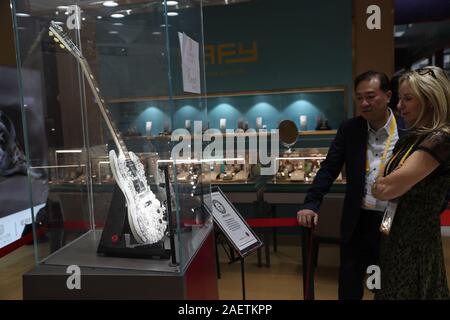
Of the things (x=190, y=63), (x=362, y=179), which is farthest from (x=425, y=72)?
(x=190, y=63)

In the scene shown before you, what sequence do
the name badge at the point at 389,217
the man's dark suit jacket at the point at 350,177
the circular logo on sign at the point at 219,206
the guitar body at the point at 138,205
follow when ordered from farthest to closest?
the circular logo on sign at the point at 219,206
the man's dark suit jacket at the point at 350,177
the guitar body at the point at 138,205
the name badge at the point at 389,217

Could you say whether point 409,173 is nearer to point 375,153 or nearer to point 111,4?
point 375,153

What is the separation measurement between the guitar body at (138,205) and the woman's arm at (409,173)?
963 millimetres

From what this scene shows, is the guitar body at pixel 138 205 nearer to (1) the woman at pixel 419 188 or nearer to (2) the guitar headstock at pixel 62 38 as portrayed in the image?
(2) the guitar headstock at pixel 62 38

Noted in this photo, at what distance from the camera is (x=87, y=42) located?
197 cm

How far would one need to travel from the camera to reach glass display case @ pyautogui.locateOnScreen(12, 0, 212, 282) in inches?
68.4

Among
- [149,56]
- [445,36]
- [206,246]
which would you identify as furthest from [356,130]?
[445,36]

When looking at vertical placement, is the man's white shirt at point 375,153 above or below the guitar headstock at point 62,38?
below

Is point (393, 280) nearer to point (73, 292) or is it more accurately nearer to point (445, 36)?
point (73, 292)

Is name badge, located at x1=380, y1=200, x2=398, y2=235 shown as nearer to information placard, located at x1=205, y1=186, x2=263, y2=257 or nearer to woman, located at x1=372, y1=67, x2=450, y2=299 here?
woman, located at x1=372, y1=67, x2=450, y2=299

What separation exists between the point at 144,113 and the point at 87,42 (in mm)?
500

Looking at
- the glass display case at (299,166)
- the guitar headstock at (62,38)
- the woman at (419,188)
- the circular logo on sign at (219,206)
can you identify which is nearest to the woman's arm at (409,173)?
the woman at (419,188)

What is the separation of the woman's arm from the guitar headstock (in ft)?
Answer: 4.94

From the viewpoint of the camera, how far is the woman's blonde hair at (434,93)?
1.50 metres
